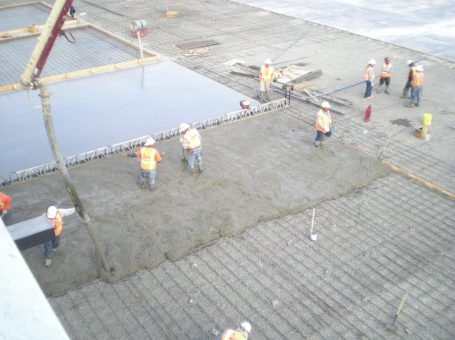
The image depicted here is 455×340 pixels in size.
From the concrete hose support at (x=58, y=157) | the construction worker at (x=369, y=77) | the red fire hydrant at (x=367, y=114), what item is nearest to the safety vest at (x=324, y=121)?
the red fire hydrant at (x=367, y=114)

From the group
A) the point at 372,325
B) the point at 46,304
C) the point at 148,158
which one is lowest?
the point at 372,325

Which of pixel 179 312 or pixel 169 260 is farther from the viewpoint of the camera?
pixel 169 260

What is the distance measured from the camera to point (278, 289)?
8.20 m

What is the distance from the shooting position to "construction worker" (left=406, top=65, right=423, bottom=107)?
14445 mm

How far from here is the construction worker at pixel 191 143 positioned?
35.0 feet

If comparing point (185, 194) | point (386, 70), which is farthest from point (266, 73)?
point (185, 194)

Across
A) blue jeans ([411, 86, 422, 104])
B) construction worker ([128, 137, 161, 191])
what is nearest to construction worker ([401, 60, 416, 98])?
blue jeans ([411, 86, 422, 104])

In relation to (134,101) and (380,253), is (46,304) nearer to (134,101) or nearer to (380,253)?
(380,253)

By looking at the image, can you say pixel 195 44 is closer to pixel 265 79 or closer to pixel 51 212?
pixel 265 79

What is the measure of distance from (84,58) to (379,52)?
40.5ft

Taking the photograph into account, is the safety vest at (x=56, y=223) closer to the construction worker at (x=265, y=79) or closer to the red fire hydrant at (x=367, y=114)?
the construction worker at (x=265, y=79)

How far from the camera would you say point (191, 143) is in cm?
1069

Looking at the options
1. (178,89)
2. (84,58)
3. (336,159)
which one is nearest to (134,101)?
(178,89)

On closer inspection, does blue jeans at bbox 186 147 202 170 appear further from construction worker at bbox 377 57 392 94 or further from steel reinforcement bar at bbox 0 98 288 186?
construction worker at bbox 377 57 392 94
